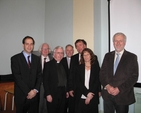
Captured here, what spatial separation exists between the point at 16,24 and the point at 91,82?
2.60 m

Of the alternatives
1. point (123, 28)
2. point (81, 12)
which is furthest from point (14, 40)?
point (123, 28)

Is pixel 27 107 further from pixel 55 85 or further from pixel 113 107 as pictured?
pixel 113 107

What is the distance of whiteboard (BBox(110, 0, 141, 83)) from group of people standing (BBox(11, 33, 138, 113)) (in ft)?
3.17

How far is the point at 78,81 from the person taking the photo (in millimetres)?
2387

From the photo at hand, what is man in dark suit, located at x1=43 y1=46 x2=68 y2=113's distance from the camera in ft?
7.85

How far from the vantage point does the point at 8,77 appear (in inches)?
140

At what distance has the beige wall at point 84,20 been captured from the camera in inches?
133

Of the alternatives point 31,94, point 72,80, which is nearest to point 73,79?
point 72,80

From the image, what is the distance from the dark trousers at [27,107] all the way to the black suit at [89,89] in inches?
25.2

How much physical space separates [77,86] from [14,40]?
2.25m

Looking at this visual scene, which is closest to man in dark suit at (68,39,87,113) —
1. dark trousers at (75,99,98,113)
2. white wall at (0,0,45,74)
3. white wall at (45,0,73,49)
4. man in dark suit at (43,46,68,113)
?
man in dark suit at (43,46,68,113)

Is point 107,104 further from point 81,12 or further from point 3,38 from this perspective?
point 3,38

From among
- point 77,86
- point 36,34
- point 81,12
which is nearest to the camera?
point 77,86

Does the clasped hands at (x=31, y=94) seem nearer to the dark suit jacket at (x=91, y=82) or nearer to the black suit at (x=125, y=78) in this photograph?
the dark suit jacket at (x=91, y=82)
